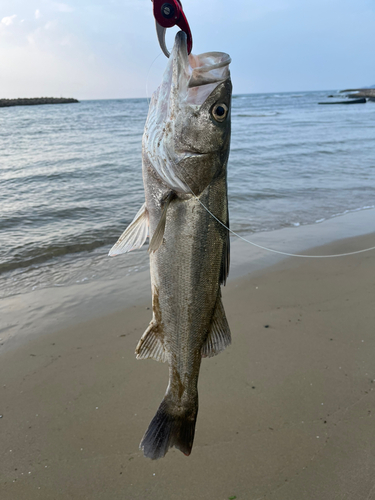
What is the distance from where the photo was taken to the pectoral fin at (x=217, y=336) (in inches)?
84.4

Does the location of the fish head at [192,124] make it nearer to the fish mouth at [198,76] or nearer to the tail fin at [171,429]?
the fish mouth at [198,76]

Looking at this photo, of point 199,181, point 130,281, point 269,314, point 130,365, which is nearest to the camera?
point 199,181

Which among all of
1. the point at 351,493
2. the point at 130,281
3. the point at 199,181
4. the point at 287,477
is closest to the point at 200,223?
the point at 199,181

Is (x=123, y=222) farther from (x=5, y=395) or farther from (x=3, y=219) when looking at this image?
(x=5, y=395)

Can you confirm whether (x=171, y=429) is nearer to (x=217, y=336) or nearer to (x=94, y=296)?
(x=217, y=336)

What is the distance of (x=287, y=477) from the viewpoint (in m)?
2.53

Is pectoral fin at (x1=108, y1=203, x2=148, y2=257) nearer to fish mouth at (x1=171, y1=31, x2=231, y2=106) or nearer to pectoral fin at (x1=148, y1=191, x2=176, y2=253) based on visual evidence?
pectoral fin at (x1=148, y1=191, x2=176, y2=253)

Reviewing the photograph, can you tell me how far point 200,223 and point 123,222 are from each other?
6.25 m

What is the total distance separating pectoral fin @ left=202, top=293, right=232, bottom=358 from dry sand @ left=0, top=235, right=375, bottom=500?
1.08 m

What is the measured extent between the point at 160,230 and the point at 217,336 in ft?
2.52

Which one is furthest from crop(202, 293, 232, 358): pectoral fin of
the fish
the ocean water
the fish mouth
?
the ocean water

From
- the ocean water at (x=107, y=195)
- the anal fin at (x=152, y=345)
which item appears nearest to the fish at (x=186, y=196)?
the anal fin at (x=152, y=345)

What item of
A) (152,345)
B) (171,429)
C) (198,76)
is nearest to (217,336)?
(152,345)

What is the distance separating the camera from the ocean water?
6004 mm
